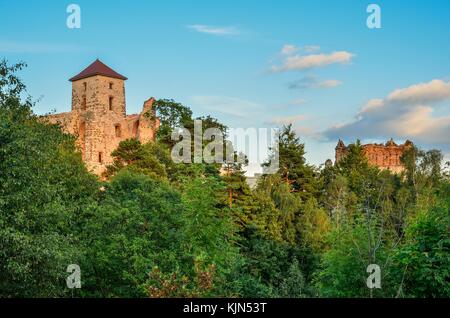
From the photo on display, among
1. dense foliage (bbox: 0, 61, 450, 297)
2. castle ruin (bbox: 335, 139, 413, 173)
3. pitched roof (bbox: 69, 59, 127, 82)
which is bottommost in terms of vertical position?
dense foliage (bbox: 0, 61, 450, 297)

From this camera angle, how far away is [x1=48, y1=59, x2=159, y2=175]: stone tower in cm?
5484

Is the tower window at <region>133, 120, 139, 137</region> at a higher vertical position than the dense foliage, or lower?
higher

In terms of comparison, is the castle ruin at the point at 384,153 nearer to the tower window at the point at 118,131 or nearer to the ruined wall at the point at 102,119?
the ruined wall at the point at 102,119

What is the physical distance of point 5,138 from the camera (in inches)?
612

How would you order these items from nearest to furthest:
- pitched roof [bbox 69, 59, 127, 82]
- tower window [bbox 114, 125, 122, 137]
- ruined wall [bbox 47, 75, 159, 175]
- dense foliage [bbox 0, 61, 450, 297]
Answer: dense foliage [bbox 0, 61, 450, 297] → ruined wall [bbox 47, 75, 159, 175] → pitched roof [bbox 69, 59, 127, 82] → tower window [bbox 114, 125, 122, 137]

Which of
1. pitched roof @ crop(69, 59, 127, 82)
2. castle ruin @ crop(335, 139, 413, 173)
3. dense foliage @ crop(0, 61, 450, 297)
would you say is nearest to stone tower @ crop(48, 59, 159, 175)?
pitched roof @ crop(69, 59, 127, 82)

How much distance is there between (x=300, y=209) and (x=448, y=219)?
2818cm

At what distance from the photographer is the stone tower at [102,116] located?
5484 cm

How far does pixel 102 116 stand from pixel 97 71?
4.16 meters

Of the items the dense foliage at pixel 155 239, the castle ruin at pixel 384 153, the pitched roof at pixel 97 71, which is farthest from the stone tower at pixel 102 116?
the castle ruin at pixel 384 153

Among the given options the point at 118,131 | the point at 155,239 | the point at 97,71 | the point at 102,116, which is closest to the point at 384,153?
the point at 118,131

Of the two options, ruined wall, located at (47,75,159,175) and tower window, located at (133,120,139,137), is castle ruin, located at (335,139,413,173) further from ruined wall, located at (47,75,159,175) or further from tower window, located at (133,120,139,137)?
ruined wall, located at (47,75,159,175)
